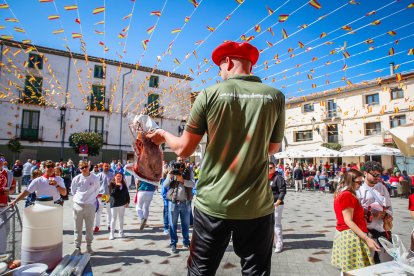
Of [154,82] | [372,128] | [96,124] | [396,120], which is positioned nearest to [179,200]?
[96,124]

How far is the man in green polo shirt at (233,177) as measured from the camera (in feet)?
4.78

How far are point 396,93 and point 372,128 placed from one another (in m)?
4.29

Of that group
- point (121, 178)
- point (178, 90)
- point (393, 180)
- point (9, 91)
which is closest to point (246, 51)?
point (121, 178)

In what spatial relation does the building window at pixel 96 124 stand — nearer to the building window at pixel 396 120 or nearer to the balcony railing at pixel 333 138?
the balcony railing at pixel 333 138

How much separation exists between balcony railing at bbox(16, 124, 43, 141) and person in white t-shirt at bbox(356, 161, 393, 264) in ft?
98.5

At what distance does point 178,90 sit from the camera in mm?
30125

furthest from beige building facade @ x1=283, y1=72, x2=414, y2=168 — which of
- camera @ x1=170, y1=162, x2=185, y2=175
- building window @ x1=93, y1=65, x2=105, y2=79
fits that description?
camera @ x1=170, y1=162, x2=185, y2=175

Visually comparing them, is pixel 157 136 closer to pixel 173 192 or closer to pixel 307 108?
pixel 173 192

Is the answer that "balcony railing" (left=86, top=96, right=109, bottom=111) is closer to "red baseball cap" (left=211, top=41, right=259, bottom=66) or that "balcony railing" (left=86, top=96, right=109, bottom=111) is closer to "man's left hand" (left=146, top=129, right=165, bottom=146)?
"man's left hand" (left=146, top=129, right=165, bottom=146)

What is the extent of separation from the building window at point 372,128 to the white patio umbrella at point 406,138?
27559mm

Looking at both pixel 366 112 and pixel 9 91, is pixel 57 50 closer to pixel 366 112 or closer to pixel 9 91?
pixel 9 91

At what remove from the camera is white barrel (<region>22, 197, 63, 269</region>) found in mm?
2430

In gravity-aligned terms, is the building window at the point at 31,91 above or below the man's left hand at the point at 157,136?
above

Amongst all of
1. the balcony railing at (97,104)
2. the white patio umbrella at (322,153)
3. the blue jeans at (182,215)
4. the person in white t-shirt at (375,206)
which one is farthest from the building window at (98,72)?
the person in white t-shirt at (375,206)
